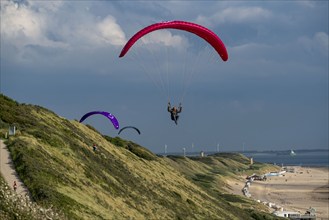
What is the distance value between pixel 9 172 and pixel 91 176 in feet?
22.8

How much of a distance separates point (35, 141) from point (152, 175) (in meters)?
16.8

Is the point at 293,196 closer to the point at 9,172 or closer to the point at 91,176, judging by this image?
the point at 91,176

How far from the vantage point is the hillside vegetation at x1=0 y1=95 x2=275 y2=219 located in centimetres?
2772

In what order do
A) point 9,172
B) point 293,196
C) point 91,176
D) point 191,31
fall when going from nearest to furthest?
1. point 9,172
2. point 91,176
3. point 191,31
4. point 293,196

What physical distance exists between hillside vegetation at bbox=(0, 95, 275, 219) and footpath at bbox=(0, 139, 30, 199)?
29 centimetres

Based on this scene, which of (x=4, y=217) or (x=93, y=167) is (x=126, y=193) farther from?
(x=4, y=217)

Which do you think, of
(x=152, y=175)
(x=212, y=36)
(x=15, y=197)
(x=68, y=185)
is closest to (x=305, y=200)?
(x=152, y=175)

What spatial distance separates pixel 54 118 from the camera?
49.2 metres

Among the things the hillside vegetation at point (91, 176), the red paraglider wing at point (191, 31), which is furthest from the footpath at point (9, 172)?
the red paraglider wing at point (191, 31)

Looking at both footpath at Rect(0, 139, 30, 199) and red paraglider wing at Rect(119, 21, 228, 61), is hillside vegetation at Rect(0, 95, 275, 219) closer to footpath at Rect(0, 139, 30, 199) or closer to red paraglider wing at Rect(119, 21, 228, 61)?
footpath at Rect(0, 139, 30, 199)

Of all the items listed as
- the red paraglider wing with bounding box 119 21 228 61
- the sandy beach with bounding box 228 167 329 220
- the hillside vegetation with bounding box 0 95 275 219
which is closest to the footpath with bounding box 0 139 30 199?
the hillside vegetation with bounding box 0 95 275 219

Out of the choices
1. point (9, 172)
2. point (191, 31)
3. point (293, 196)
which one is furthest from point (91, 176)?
point (293, 196)

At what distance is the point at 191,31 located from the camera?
122 feet

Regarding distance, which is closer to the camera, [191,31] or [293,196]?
[191,31]
